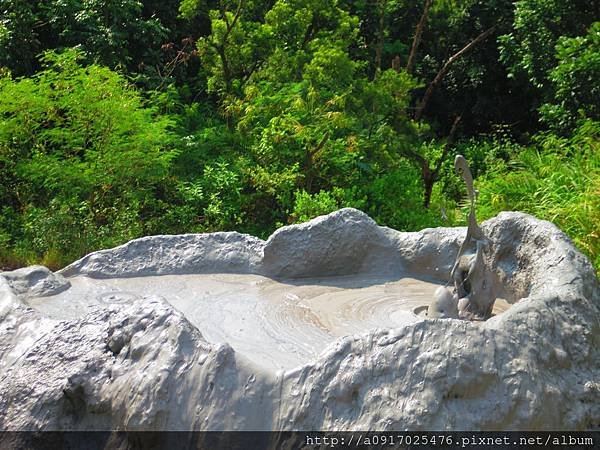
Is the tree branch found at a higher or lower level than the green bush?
higher

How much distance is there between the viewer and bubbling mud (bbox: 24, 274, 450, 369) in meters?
4.57

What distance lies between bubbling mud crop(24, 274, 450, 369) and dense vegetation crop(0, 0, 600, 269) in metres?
2.32

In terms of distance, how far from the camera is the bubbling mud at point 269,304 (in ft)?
15.0

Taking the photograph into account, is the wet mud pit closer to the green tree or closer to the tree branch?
the green tree

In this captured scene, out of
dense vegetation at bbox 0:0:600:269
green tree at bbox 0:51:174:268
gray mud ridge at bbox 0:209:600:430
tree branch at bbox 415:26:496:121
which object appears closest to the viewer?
gray mud ridge at bbox 0:209:600:430

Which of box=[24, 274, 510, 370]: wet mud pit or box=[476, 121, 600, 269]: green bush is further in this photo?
box=[476, 121, 600, 269]: green bush

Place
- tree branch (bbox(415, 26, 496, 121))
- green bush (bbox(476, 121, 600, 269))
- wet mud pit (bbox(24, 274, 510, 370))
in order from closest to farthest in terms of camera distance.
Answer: wet mud pit (bbox(24, 274, 510, 370))
green bush (bbox(476, 121, 600, 269))
tree branch (bbox(415, 26, 496, 121))

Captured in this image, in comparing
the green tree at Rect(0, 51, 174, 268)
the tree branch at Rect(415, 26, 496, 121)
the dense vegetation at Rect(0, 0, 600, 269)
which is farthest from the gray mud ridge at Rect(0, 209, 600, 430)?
the tree branch at Rect(415, 26, 496, 121)

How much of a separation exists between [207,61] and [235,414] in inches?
315

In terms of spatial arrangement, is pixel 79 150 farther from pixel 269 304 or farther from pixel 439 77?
pixel 439 77

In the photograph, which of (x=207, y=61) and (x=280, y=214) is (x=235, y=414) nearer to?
(x=280, y=214)

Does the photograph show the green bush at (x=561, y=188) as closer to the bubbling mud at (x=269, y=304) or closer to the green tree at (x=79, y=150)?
the bubbling mud at (x=269, y=304)

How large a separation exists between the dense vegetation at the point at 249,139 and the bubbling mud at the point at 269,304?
232 centimetres

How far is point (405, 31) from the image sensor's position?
14.6 m
